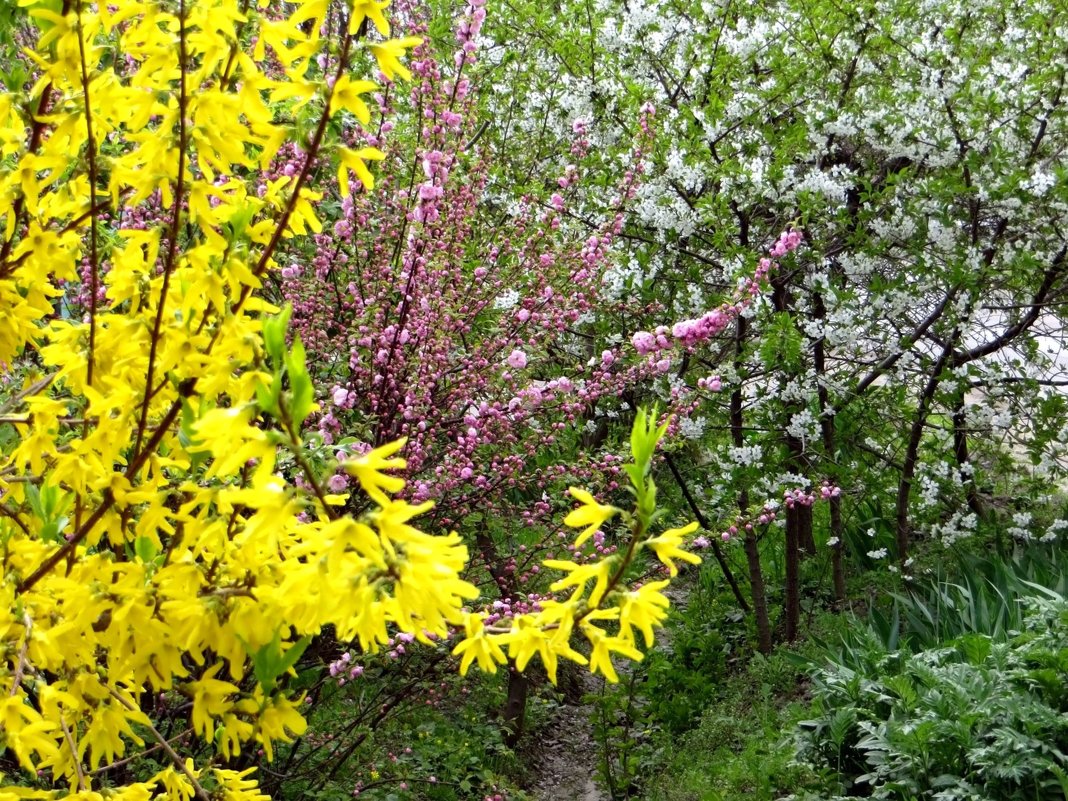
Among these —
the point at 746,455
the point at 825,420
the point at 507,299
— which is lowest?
the point at 746,455

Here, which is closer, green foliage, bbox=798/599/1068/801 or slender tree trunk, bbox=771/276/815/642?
green foliage, bbox=798/599/1068/801

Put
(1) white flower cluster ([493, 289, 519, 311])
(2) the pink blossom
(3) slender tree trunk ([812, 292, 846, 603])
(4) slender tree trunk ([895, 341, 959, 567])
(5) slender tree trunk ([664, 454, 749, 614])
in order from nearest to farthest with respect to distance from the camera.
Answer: (2) the pink blossom
(1) white flower cluster ([493, 289, 519, 311])
(4) slender tree trunk ([895, 341, 959, 567])
(3) slender tree trunk ([812, 292, 846, 603])
(5) slender tree trunk ([664, 454, 749, 614])

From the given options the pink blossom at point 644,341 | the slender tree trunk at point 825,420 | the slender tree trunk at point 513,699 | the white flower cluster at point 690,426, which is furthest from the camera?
the slender tree trunk at point 825,420

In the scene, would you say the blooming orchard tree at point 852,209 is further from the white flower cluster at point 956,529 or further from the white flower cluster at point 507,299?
the white flower cluster at point 507,299

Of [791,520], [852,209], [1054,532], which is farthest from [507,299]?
[1054,532]

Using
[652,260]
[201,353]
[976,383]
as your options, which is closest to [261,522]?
[201,353]

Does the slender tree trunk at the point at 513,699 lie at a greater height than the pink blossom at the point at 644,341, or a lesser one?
lesser

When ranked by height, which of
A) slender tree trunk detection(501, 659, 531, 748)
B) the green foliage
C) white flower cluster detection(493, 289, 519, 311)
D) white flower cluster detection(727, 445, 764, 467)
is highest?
white flower cluster detection(493, 289, 519, 311)

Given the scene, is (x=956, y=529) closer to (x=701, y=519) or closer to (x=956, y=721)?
(x=701, y=519)

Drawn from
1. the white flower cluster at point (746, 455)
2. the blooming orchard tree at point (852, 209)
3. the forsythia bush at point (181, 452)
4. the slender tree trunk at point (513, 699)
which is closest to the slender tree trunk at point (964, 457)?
the blooming orchard tree at point (852, 209)

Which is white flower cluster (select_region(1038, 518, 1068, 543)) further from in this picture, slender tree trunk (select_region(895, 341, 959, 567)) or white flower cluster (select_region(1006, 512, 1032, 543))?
slender tree trunk (select_region(895, 341, 959, 567))

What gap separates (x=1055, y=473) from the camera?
17.3 ft

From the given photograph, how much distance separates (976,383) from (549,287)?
2703 millimetres

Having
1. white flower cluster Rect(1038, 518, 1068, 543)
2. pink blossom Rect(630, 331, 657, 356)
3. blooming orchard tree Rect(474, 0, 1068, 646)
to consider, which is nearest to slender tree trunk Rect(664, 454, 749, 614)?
blooming orchard tree Rect(474, 0, 1068, 646)
